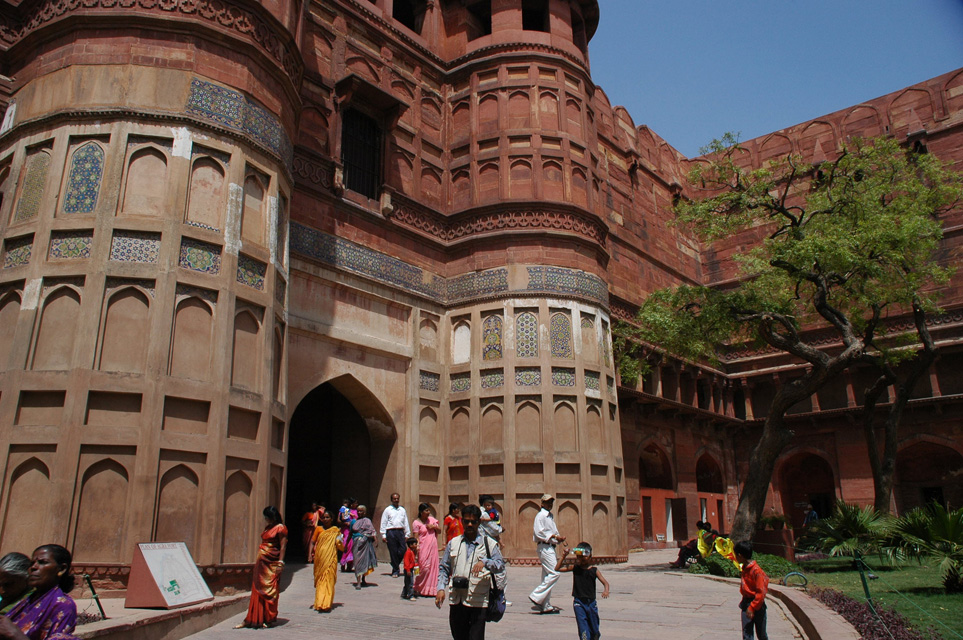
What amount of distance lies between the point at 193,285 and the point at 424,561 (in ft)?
15.3

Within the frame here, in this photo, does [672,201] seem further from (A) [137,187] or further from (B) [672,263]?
(A) [137,187]

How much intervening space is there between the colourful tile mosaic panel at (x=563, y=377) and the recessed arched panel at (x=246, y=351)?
6.90 metres

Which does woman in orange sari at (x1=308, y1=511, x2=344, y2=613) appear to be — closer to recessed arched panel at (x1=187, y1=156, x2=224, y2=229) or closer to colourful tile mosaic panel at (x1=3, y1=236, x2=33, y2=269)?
recessed arched panel at (x1=187, y1=156, x2=224, y2=229)

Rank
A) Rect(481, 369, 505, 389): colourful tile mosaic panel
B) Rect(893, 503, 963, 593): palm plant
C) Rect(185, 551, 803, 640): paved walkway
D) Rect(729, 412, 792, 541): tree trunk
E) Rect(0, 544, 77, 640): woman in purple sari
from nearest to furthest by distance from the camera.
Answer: Rect(0, 544, 77, 640): woman in purple sari
Rect(185, 551, 803, 640): paved walkway
Rect(893, 503, 963, 593): palm plant
Rect(729, 412, 792, 541): tree trunk
Rect(481, 369, 505, 389): colourful tile mosaic panel

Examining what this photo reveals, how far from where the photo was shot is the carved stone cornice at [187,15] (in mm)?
10367

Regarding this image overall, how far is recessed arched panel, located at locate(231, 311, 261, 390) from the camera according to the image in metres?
9.85

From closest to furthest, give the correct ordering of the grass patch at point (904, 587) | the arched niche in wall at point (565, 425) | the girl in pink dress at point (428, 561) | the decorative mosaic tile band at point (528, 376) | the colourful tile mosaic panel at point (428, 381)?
the grass patch at point (904, 587) → the girl in pink dress at point (428, 561) → the arched niche in wall at point (565, 425) → the decorative mosaic tile band at point (528, 376) → the colourful tile mosaic panel at point (428, 381)

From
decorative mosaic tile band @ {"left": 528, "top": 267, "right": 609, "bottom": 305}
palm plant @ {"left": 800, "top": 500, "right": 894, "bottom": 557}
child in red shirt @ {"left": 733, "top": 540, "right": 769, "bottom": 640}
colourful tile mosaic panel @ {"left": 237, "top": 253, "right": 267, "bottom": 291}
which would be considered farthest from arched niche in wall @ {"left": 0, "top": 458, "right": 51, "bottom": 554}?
palm plant @ {"left": 800, "top": 500, "right": 894, "bottom": 557}

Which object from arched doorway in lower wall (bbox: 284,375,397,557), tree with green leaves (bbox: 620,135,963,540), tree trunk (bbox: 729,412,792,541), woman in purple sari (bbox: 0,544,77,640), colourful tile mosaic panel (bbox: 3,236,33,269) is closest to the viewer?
woman in purple sari (bbox: 0,544,77,640)

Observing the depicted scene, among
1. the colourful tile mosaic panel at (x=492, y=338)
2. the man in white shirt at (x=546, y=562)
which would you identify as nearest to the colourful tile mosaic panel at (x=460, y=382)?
the colourful tile mosaic panel at (x=492, y=338)

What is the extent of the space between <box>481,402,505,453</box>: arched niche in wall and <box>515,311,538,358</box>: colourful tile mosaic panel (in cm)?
121

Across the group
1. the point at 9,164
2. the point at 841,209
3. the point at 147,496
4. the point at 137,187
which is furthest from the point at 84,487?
the point at 841,209

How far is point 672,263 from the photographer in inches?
997

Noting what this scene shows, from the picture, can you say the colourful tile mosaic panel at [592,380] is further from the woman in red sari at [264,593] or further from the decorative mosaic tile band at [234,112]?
the woman in red sari at [264,593]
